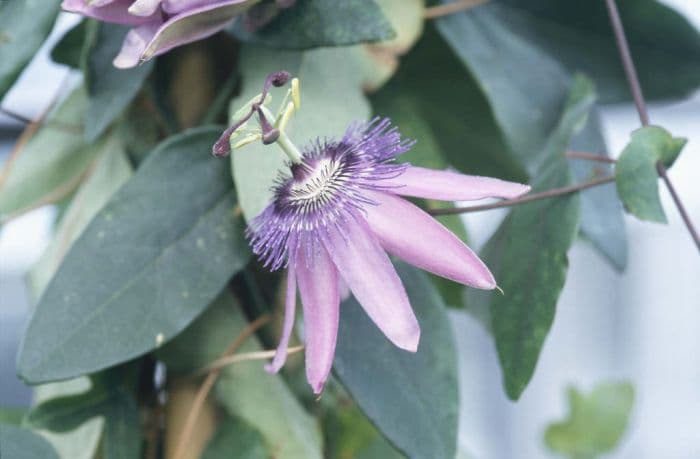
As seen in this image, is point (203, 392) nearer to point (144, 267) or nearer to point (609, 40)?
point (144, 267)

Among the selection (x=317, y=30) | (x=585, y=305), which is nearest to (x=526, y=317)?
(x=317, y=30)

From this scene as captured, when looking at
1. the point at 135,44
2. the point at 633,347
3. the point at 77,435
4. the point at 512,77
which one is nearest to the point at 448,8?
the point at 512,77

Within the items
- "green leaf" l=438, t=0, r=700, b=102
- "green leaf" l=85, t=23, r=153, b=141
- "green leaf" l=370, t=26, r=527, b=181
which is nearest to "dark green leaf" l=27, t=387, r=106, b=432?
"green leaf" l=85, t=23, r=153, b=141

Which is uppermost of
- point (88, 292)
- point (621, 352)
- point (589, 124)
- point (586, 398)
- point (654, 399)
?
point (88, 292)

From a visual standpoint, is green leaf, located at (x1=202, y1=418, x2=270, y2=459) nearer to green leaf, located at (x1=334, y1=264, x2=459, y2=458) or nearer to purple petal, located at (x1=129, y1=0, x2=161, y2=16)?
green leaf, located at (x1=334, y1=264, x2=459, y2=458)

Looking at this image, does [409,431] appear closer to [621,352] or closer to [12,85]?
[12,85]
